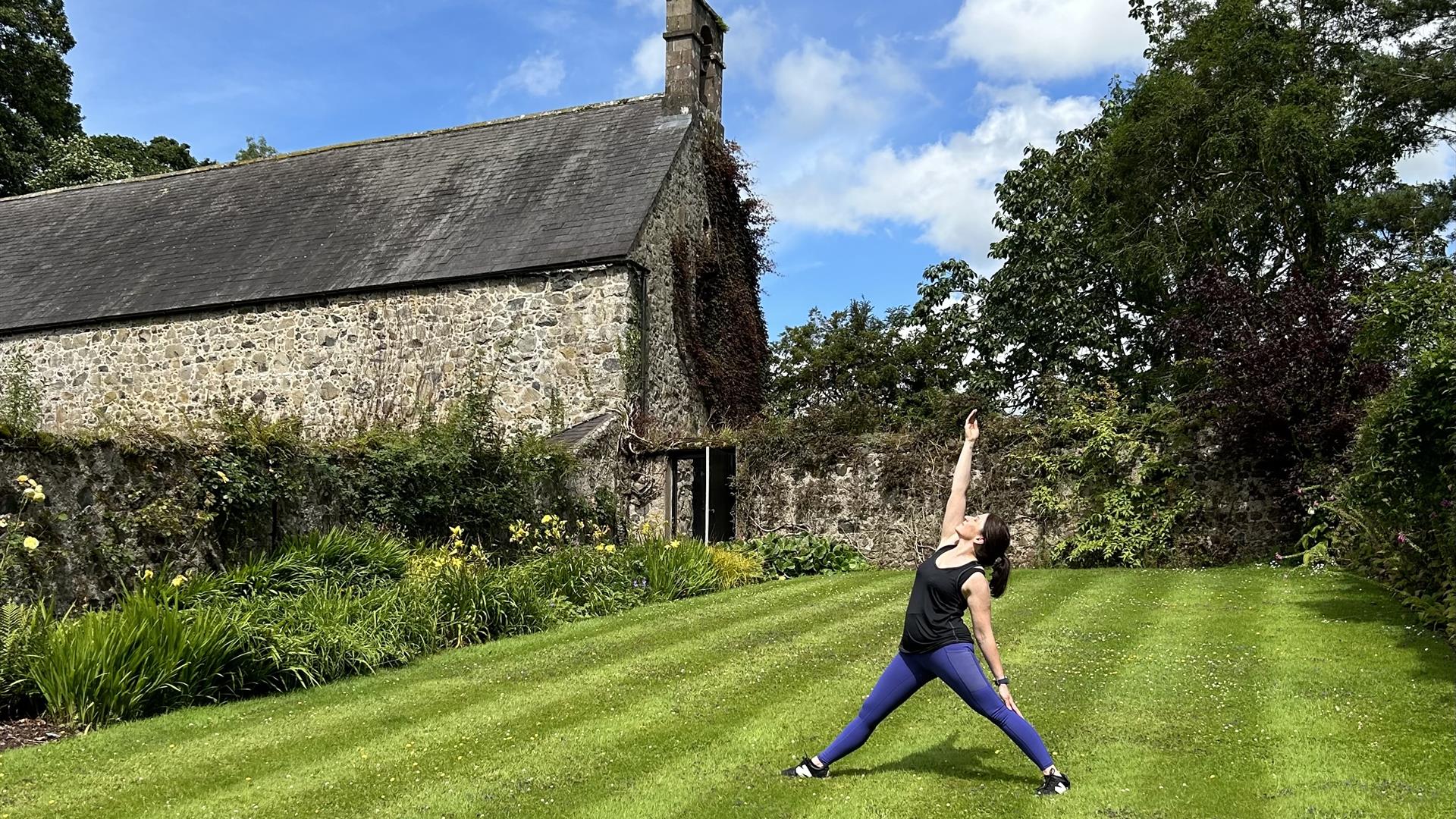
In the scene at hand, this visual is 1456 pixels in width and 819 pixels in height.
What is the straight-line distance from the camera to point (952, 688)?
5.05 metres

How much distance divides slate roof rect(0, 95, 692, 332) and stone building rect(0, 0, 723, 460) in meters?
0.06

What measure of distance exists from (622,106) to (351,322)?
6.72 meters

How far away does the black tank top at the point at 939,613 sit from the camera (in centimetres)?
506

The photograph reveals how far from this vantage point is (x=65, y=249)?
22719 mm

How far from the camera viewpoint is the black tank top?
5.06 m

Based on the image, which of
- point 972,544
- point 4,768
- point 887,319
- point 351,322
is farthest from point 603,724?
point 887,319

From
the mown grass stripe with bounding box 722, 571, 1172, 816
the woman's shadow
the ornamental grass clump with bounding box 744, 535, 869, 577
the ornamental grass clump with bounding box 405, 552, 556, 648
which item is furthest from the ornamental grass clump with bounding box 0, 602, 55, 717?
the ornamental grass clump with bounding box 744, 535, 869, 577

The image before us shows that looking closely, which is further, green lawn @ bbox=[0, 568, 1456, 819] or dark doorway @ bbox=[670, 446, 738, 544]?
dark doorway @ bbox=[670, 446, 738, 544]

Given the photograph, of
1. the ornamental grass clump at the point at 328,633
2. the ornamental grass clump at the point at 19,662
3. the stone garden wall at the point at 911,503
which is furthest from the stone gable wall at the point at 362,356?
the ornamental grass clump at the point at 19,662

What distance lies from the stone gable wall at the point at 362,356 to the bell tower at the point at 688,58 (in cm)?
487

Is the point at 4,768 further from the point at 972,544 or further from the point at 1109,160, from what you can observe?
the point at 1109,160

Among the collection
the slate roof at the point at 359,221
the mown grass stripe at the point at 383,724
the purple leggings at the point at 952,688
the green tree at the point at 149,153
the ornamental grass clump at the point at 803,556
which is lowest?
the ornamental grass clump at the point at 803,556

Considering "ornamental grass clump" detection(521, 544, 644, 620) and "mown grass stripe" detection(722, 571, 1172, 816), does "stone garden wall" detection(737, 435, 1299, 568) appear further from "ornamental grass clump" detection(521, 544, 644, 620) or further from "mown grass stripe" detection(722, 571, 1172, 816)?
"mown grass stripe" detection(722, 571, 1172, 816)

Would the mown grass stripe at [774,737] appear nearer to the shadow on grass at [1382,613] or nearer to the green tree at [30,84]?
the shadow on grass at [1382,613]
